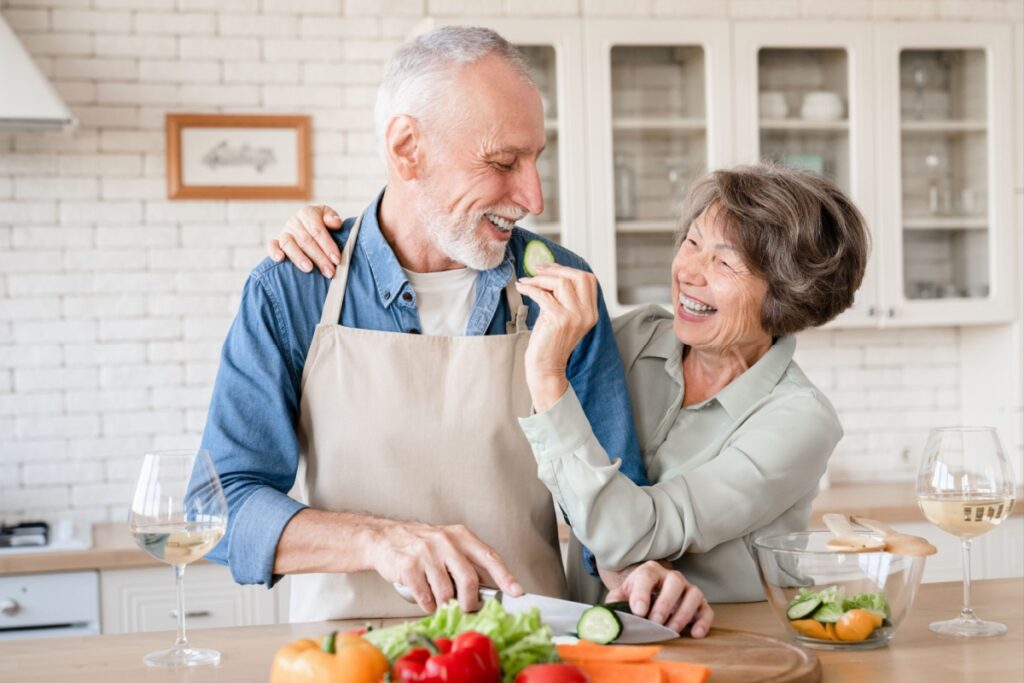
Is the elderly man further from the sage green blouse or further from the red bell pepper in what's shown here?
the red bell pepper

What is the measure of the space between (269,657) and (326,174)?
2.64m

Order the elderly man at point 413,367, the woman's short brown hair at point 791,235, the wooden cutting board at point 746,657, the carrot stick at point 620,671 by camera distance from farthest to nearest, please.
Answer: the woman's short brown hair at point 791,235
the elderly man at point 413,367
the wooden cutting board at point 746,657
the carrot stick at point 620,671

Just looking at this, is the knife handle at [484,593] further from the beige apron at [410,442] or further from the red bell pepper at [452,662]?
the red bell pepper at [452,662]

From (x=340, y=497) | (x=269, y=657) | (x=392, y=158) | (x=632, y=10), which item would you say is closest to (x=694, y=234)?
(x=392, y=158)

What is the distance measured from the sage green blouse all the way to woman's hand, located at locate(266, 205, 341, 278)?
18.6 inches

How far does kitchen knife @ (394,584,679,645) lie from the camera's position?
5.38 ft

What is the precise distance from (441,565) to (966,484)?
743 millimetres

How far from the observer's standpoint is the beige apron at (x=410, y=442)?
1.97 metres

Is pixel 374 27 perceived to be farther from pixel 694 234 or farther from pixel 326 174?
pixel 694 234

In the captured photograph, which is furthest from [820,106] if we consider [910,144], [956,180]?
[956,180]

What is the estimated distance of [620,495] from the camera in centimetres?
188

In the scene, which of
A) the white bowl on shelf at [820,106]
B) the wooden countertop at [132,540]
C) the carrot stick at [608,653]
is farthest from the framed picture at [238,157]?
the carrot stick at [608,653]

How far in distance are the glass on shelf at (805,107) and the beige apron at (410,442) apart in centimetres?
232

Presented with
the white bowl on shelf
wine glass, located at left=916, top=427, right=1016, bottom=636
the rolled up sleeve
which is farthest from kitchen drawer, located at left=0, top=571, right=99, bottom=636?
the white bowl on shelf
